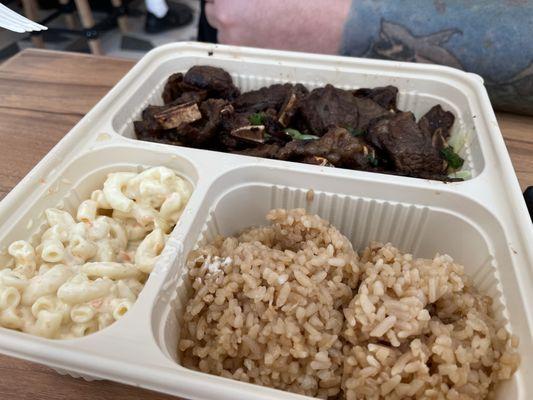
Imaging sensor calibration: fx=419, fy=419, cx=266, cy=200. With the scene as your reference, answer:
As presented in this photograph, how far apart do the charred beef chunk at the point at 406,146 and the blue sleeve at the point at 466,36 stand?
50 centimetres

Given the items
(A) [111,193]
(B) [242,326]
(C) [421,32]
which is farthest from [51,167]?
(C) [421,32]

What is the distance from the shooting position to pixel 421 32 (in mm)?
1824

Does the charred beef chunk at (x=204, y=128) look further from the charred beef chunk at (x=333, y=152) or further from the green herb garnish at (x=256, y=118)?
the charred beef chunk at (x=333, y=152)

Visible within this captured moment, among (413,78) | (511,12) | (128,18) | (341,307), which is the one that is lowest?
(128,18)

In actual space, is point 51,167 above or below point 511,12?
below

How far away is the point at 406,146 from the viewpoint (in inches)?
56.4

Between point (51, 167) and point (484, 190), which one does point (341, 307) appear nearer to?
point (484, 190)

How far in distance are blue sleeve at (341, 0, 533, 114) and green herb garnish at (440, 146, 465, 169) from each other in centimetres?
53

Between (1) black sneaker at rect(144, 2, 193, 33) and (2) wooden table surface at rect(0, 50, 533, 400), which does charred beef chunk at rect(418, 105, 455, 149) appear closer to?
(2) wooden table surface at rect(0, 50, 533, 400)

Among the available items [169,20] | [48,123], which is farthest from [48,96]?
[169,20]

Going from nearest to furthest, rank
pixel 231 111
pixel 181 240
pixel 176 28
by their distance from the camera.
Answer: pixel 181 240, pixel 231 111, pixel 176 28

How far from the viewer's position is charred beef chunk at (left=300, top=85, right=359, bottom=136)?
1.59 metres

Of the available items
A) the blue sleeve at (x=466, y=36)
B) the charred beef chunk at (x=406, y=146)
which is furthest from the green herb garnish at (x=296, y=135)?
the blue sleeve at (x=466, y=36)

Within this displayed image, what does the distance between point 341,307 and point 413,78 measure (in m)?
1.08
